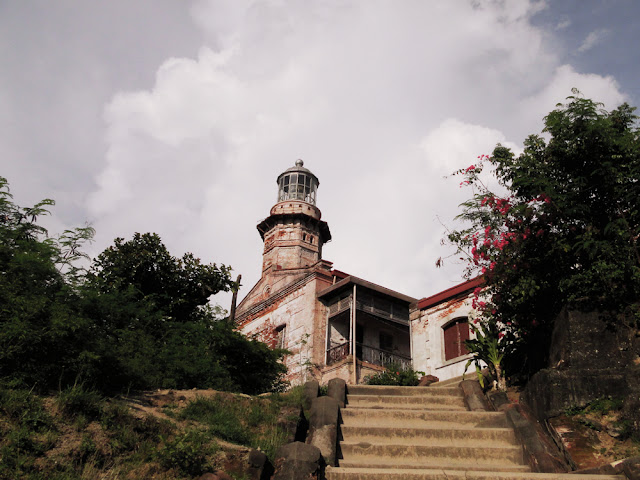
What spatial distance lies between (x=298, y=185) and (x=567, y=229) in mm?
22482

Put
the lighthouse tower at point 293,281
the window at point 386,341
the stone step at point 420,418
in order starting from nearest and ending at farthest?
the stone step at point 420,418 → the lighthouse tower at point 293,281 → the window at point 386,341

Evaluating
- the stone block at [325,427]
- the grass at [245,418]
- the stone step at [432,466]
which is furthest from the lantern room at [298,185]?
the stone step at [432,466]

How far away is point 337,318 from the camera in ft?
70.1

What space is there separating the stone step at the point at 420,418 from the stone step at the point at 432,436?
12.3 inches

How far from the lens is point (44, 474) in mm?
4598

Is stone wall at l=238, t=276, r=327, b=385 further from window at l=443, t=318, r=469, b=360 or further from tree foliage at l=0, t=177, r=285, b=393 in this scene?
tree foliage at l=0, t=177, r=285, b=393

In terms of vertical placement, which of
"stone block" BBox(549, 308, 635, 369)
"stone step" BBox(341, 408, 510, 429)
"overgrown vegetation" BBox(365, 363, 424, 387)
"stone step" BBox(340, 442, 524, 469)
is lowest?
"stone step" BBox(340, 442, 524, 469)

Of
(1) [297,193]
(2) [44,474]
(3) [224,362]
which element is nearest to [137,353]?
(3) [224,362]

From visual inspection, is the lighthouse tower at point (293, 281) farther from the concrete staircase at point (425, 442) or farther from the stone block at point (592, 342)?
the stone block at point (592, 342)

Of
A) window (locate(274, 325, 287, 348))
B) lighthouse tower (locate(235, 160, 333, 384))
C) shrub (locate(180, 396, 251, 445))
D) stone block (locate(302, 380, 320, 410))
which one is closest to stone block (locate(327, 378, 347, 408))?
stone block (locate(302, 380, 320, 410))

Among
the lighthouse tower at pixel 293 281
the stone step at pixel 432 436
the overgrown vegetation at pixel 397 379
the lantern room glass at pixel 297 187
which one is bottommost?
the stone step at pixel 432 436

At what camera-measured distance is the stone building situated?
16.6 m

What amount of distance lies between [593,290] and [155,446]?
5969mm

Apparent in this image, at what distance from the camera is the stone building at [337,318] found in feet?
54.4
